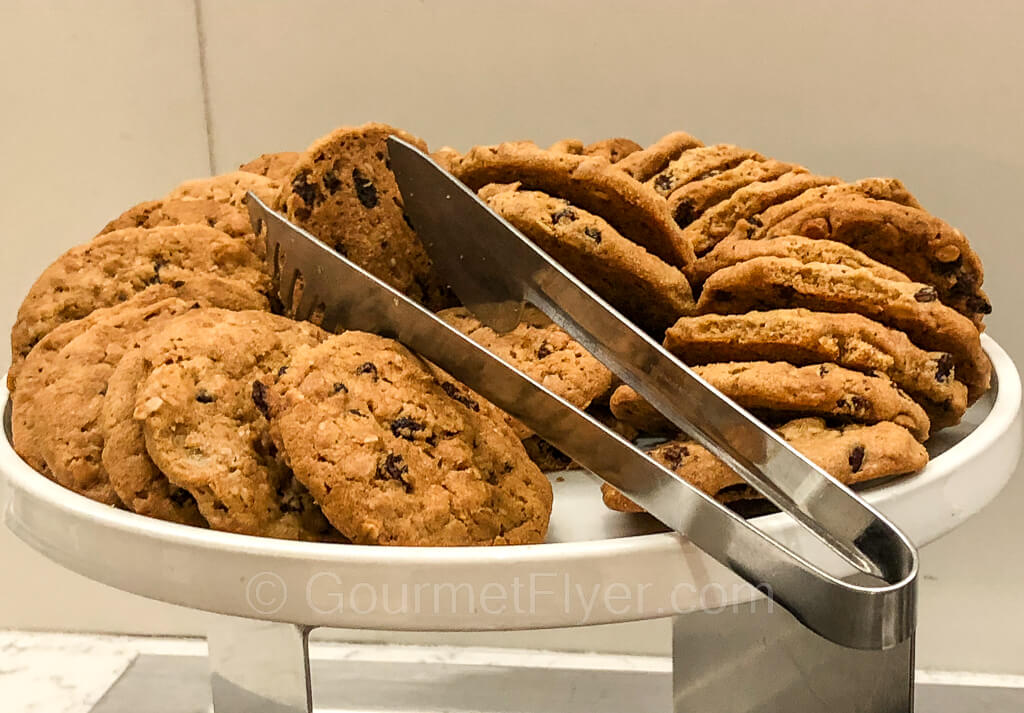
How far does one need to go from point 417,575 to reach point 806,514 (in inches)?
8.6

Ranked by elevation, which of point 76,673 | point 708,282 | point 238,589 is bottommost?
point 76,673

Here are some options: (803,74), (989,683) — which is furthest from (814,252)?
(989,683)

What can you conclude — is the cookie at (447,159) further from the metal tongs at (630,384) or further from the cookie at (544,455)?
the cookie at (544,455)

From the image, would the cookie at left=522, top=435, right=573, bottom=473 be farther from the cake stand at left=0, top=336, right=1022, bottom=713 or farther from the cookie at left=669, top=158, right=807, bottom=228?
the cookie at left=669, top=158, right=807, bottom=228

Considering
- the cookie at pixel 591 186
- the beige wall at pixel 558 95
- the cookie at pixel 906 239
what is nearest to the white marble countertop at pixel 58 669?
the beige wall at pixel 558 95

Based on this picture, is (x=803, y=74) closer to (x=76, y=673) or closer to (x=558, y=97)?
(x=558, y=97)

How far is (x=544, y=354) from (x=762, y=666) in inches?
21.3

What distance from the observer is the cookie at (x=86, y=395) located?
24.5 inches

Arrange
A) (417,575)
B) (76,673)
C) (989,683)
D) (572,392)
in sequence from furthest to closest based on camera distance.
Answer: (76,673) < (989,683) < (572,392) < (417,575)

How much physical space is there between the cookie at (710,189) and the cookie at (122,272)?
37cm

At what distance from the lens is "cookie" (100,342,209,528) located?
0.57m

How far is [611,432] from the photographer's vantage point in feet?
1.66

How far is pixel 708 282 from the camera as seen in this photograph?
0.71 meters

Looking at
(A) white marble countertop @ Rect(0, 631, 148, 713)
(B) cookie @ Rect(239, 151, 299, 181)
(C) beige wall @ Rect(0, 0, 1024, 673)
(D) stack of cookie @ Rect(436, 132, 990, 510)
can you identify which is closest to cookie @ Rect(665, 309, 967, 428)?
(D) stack of cookie @ Rect(436, 132, 990, 510)
